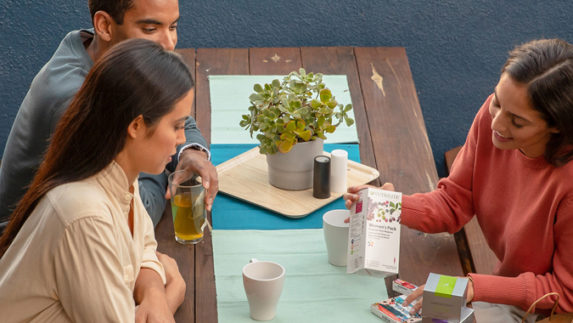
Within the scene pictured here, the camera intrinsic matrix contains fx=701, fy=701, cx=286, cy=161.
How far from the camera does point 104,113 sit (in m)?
1.18

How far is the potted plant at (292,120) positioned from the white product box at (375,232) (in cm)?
31

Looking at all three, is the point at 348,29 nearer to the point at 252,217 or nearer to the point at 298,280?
the point at 252,217

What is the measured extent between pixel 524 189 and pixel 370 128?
0.69 m

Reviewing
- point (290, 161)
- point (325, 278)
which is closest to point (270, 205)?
point (290, 161)

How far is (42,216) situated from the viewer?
1156 millimetres

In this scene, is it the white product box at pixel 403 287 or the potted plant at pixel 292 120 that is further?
the potted plant at pixel 292 120

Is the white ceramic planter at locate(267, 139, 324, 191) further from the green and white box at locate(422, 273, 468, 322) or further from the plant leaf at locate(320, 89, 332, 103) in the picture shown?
the green and white box at locate(422, 273, 468, 322)

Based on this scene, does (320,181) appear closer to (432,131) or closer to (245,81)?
(245,81)

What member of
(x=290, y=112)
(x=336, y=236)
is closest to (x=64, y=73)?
(x=290, y=112)

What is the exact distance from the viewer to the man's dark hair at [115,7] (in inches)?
69.8

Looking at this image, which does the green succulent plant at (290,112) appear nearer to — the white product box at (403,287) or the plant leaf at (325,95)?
the plant leaf at (325,95)

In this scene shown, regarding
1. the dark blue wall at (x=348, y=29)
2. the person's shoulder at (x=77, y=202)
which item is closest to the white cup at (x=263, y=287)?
the person's shoulder at (x=77, y=202)

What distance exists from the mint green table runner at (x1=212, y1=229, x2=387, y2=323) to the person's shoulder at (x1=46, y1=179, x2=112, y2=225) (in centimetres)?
37

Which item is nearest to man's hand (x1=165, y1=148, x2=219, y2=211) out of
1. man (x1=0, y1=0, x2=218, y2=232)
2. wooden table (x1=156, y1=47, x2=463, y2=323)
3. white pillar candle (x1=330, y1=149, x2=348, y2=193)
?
man (x1=0, y1=0, x2=218, y2=232)
